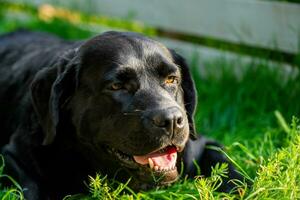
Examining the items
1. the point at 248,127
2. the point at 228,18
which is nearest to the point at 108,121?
the point at 248,127

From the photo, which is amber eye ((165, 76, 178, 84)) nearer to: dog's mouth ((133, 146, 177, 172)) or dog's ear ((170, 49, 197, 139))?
dog's ear ((170, 49, 197, 139))

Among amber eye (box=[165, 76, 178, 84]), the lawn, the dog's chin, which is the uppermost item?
amber eye (box=[165, 76, 178, 84])

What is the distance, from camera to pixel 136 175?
3.52 meters

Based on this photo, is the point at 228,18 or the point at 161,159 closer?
the point at 161,159

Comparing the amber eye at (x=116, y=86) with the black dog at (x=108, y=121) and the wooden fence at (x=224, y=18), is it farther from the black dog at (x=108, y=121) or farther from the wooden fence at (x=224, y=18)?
the wooden fence at (x=224, y=18)

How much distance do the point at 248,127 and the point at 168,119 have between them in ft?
5.78

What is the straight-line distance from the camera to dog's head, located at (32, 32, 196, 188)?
133 inches

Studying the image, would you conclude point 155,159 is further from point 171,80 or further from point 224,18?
point 224,18

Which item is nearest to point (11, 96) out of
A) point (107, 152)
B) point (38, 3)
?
point (107, 152)

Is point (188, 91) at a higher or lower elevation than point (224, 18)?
higher

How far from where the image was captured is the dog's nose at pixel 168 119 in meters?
3.29

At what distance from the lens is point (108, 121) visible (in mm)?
3557

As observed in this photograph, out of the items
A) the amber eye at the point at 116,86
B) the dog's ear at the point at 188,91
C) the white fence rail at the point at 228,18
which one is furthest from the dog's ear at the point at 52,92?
the white fence rail at the point at 228,18

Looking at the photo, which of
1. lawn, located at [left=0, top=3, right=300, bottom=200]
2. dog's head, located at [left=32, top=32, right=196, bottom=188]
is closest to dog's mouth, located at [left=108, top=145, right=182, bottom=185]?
dog's head, located at [left=32, top=32, right=196, bottom=188]
